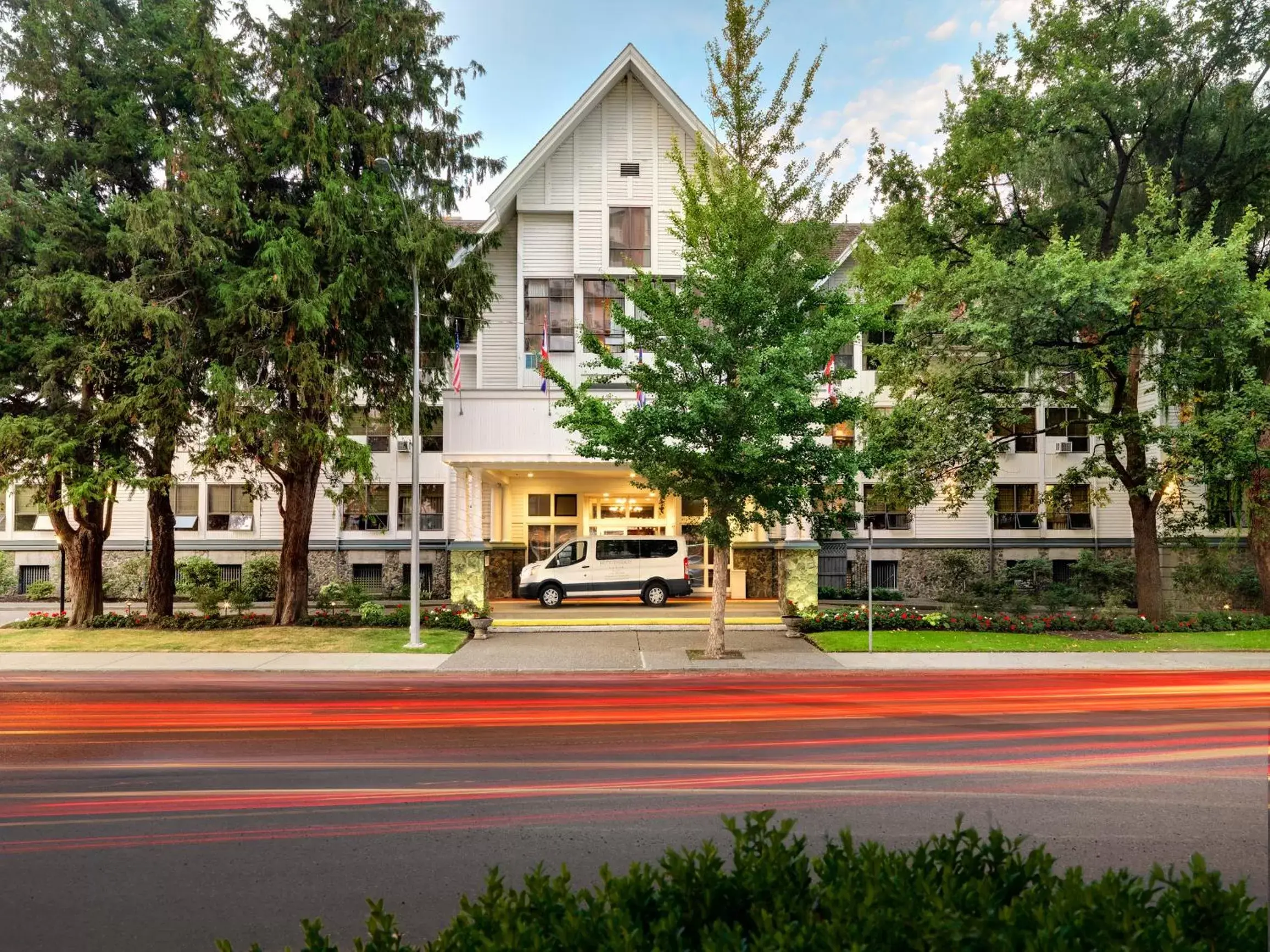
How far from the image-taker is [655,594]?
2545 centimetres

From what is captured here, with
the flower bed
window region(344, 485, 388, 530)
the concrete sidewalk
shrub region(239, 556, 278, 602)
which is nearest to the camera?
the concrete sidewalk

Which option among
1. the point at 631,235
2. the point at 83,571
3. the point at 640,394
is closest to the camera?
the point at 640,394

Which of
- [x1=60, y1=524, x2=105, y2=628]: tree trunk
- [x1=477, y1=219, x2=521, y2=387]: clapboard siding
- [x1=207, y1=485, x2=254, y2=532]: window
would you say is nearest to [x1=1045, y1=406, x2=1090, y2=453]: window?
[x1=477, y1=219, x2=521, y2=387]: clapboard siding

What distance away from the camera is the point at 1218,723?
437 inches

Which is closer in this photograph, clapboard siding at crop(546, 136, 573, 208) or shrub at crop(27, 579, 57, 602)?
clapboard siding at crop(546, 136, 573, 208)

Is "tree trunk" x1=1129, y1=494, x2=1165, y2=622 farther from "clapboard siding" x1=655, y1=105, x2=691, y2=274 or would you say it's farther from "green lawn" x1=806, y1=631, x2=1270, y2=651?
"clapboard siding" x1=655, y1=105, x2=691, y2=274

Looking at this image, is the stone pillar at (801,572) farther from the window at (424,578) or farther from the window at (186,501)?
the window at (186,501)

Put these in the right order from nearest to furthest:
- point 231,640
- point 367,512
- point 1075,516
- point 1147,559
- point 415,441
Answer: point 415,441, point 231,640, point 1147,559, point 367,512, point 1075,516

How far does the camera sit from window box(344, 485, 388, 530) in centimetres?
2964

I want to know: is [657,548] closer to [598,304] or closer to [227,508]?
[598,304]

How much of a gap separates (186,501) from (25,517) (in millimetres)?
5739

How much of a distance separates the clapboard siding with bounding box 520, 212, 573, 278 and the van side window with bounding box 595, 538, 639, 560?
890 centimetres

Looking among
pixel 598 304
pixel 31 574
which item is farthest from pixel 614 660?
pixel 31 574

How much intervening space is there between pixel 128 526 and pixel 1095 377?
103 feet
